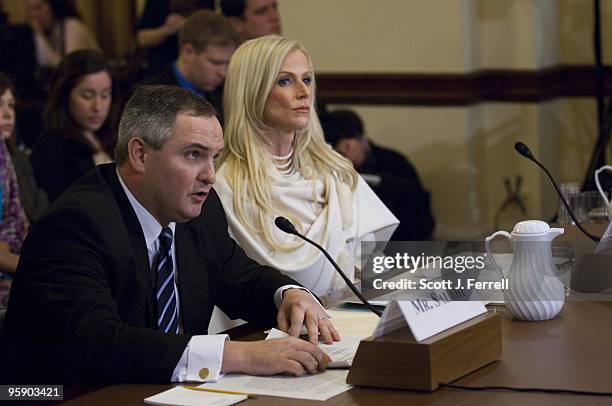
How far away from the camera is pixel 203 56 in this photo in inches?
204

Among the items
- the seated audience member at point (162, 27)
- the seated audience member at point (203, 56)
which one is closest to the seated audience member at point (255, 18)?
the seated audience member at point (162, 27)

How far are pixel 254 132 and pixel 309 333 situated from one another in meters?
1.34

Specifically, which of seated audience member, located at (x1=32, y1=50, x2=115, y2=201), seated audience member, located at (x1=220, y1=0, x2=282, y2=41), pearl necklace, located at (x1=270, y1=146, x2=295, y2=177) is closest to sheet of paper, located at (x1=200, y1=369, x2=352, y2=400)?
pearl necklace, located at (x1=270, y1=146, x2=295, y2=177)

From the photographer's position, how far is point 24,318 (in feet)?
8.15

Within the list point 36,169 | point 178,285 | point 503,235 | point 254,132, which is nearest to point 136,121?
point 178,285

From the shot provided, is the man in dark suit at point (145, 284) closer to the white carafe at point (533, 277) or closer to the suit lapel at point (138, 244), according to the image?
the suit lapel at point (138, 244)

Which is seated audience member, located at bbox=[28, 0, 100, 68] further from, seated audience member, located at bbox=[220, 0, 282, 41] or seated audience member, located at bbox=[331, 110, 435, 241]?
seated audience member, located at bbox=[331, 110, 435, 241]

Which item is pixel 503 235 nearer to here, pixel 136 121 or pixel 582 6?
pixel 136 121

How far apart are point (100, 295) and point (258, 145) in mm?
1355

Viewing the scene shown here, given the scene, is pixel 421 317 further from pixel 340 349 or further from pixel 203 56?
pixel 203 56

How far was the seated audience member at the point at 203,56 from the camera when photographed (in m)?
5.19

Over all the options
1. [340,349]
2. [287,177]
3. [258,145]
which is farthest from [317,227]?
[340,349]

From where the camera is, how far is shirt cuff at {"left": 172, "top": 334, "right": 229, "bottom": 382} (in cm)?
219

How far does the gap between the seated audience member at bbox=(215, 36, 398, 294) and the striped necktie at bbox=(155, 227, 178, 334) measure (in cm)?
80
